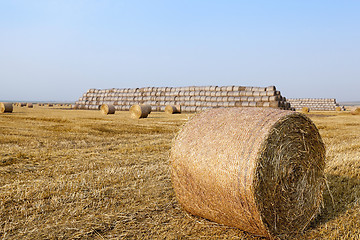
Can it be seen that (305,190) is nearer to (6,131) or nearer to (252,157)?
(252,157)

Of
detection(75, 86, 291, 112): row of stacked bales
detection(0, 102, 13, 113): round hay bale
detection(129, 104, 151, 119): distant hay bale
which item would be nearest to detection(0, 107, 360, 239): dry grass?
detection(129, 104, 151, 119): distant hay bale

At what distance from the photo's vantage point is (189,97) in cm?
3428

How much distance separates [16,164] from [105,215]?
12.0 ft

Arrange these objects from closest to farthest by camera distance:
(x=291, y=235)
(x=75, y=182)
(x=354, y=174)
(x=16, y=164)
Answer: (x=291, y=235) < (x=75, y=182) < (x=354, y=174) < (x=16, y=164)

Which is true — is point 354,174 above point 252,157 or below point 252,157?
below

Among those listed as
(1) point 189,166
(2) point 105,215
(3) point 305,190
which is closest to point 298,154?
(3) point 305,190

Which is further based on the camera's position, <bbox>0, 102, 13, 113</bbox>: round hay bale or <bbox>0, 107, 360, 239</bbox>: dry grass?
<bbox>0, 102, 13, 113</bbox>: round hay bale

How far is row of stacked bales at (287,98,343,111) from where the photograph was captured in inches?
2085

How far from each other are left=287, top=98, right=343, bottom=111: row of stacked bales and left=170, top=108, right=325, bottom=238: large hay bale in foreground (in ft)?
172

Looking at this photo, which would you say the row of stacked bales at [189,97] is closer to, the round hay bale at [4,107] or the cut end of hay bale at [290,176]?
the round hay bale at [4,107]

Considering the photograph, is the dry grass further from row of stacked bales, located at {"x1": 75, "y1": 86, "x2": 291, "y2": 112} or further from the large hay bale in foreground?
row of stacked bales, located at {"x1": 75, "y1": 86, "x2": 291, "y2": 112}

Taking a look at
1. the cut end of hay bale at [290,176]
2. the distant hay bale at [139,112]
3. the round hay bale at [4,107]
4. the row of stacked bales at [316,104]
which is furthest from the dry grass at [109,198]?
the row of stacked bales at [316,104]

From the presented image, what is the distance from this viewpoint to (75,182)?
5.37 metres

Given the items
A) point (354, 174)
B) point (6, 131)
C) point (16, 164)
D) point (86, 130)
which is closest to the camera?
point (354, 174)
